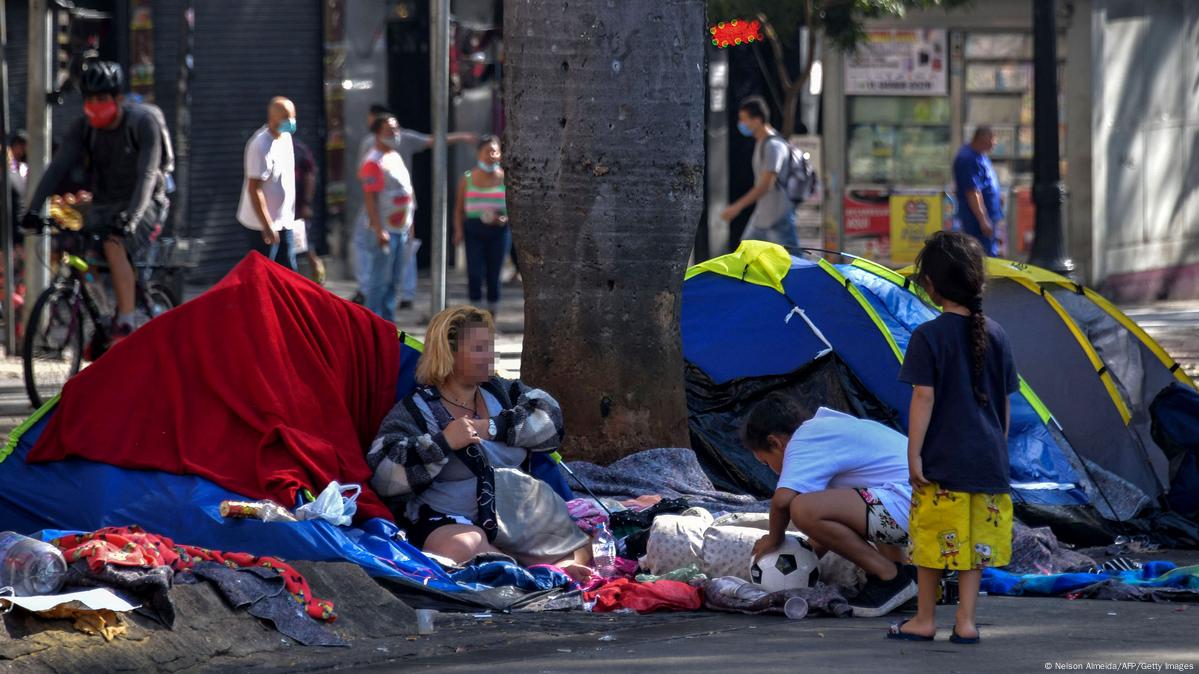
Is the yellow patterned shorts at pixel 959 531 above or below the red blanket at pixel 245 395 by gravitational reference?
below

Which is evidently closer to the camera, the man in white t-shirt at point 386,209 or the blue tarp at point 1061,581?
the blue tarp at point 1061,581

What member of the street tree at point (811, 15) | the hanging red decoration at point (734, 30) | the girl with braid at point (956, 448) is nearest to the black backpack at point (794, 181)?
the street tree at point (811, 15)

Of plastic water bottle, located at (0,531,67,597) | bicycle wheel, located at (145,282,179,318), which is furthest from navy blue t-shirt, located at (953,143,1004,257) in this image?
plastic water bottle, located at (0,531,67,597)

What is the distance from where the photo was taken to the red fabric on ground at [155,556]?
18.8 feet

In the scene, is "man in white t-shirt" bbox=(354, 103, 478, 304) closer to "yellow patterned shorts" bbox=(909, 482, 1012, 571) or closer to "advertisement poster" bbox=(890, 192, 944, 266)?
"advertisement poster" bbox=(890, 192, 944, 266)

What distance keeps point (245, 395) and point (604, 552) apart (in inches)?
54.4

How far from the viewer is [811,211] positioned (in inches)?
720

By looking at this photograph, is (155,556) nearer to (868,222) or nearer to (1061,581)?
(1061,581)

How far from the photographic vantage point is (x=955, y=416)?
Answer: 5.88 m

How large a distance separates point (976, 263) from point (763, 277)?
11.3 feet

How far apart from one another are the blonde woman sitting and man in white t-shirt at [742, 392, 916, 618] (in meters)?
0.85

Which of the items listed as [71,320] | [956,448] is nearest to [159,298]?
[71,320]

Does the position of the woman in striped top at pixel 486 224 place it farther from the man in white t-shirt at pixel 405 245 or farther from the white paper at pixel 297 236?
the white paper at pixel 297 236

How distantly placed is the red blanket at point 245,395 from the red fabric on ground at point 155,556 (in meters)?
0.68
